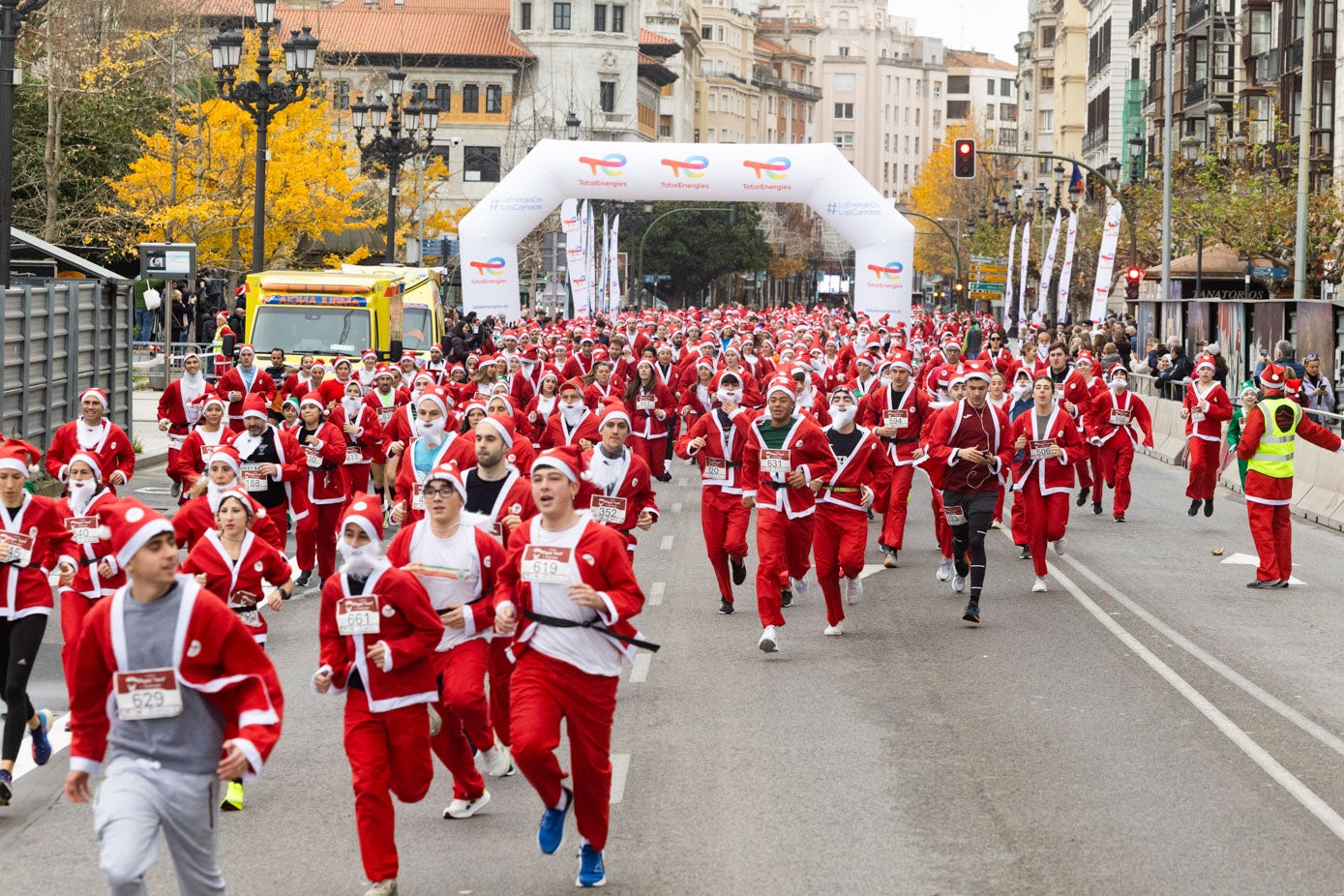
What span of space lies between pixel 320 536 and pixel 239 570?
776cm

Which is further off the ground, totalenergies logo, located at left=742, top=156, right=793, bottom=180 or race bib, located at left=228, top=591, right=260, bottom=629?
totalenergies logo, located at left=742, top=156, right=793, bottom=180

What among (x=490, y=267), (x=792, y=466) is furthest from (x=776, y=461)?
(x=490, y=267)

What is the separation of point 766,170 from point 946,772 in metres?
34.9

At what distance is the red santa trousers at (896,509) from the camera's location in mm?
19062

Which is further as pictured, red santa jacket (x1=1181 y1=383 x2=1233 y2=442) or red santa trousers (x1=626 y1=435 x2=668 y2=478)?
red santa trousers (x1=626 y1=435 x2=668 y2=478)

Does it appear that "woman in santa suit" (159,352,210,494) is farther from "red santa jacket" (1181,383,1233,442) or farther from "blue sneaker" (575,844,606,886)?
"blue sneaker" (575,844,606,886)

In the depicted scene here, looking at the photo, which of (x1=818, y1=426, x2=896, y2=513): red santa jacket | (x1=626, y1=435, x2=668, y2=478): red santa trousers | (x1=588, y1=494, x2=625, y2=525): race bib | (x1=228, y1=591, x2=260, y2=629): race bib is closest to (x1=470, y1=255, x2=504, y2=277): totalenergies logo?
(x1=626, y1=435, x2=668, y2=478): red santa trousers

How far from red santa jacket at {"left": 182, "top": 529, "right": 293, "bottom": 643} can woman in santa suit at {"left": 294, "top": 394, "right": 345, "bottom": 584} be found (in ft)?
23.6

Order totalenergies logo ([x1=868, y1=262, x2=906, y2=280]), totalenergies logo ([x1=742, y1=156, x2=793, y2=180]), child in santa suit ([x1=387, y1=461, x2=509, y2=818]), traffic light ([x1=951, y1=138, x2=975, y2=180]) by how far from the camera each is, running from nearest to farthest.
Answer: child in santa suit ([x1=387, y1=461, x2=509, y2=818])
traffic light ([x1=951, y1=138, x2=975, y2=180])
totalenergies logo ([x1=742, y1=156, x2=793, y2=180])
totalenergies logo ([x1=868, y1=262, x2=906, y2=280])

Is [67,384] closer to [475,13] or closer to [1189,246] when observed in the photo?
[1189,246]

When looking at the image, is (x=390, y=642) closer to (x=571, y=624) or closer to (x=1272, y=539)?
(x=571, y=624)

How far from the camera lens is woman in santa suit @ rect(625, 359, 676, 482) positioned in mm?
23688

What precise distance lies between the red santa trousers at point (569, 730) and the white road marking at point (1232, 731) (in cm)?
339

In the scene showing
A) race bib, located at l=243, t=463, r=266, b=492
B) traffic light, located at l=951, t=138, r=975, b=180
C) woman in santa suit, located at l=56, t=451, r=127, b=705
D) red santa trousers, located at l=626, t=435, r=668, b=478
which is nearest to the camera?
woman in santa suit, located at l=56, t=451, r=127, b=705
